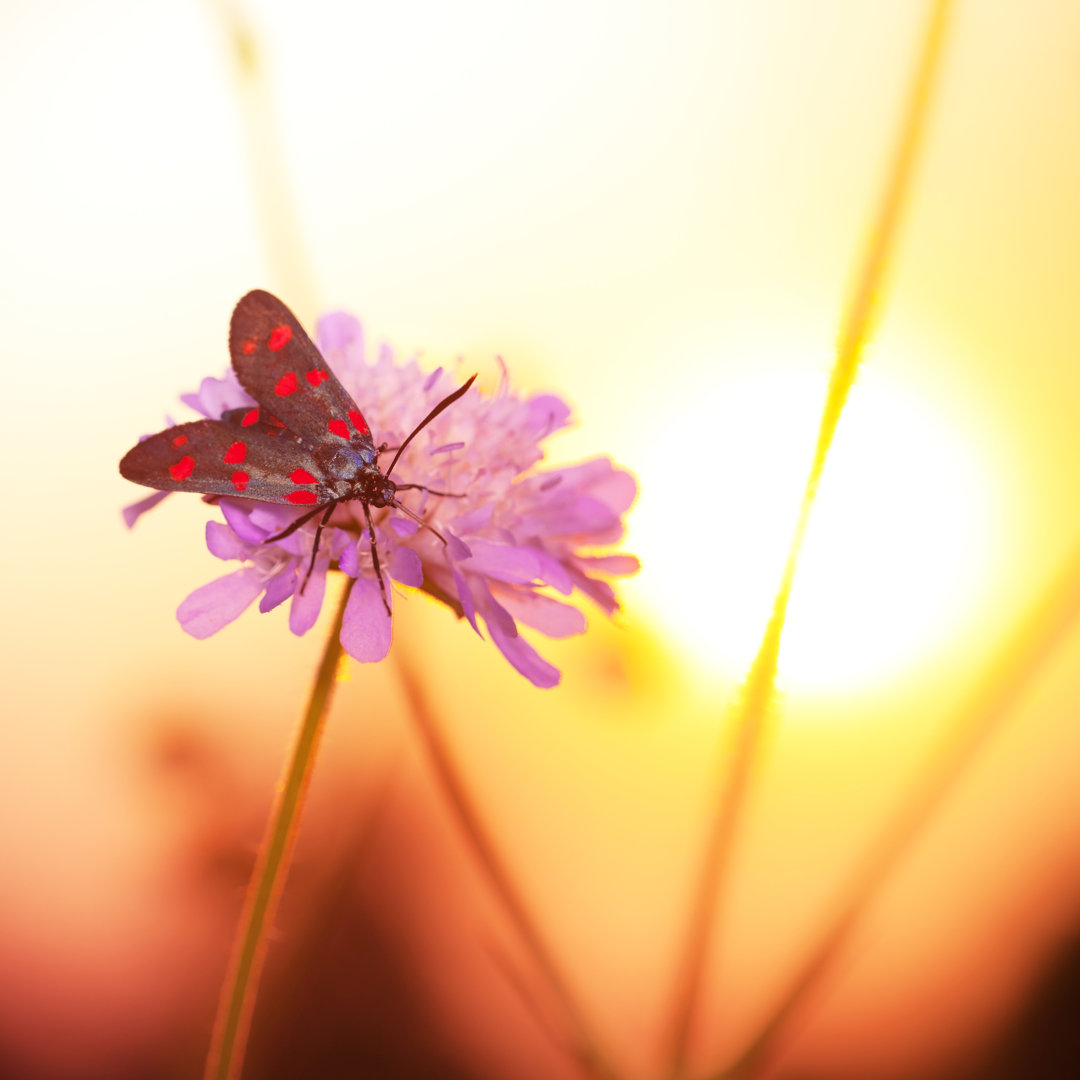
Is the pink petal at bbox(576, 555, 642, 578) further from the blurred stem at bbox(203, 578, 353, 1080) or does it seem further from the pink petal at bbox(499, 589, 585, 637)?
the blurred stem at bbox(203, 578, 353, 1080)

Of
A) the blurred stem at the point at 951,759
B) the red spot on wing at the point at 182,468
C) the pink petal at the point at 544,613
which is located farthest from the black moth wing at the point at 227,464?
the blurred stem at the point at 951,759

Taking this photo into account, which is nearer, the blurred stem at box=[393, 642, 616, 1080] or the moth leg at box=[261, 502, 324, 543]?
the moth leg at box=[261, 502, 324, 543]

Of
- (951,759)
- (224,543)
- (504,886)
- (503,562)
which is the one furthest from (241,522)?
(951,759)

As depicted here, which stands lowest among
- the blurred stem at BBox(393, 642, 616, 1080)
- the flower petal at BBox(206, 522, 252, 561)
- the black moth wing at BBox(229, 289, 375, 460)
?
the blurred stem at BBox(393, 642, 616, 1080)

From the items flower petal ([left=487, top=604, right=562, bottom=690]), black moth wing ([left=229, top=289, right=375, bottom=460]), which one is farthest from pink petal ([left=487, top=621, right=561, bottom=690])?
black moth wing ([left=229, top=289, right=375, bottom=460])

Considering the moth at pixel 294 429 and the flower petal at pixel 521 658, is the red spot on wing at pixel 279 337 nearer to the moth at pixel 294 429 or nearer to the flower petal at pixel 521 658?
the moth at pixel 294 429

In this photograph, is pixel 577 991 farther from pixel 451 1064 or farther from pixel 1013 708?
pixel 451 1064
